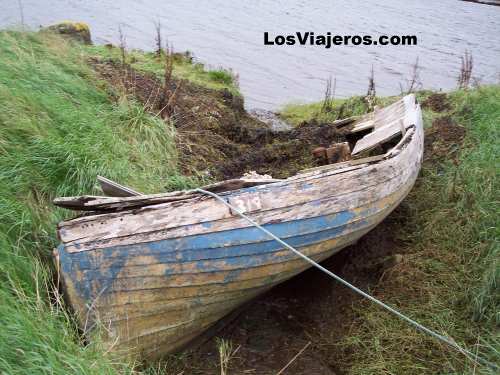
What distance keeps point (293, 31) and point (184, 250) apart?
38.8 feet

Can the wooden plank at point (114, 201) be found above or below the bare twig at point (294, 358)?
above

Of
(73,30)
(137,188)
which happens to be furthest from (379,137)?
(73,30)

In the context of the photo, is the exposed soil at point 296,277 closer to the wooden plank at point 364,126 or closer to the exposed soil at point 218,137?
the exposed soil at point 218,137

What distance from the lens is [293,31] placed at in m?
13.7

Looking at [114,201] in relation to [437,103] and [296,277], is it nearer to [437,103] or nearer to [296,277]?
[296,277]

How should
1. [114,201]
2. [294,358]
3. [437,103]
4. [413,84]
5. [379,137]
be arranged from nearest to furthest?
[114,201] < [294,358] < [379,137] < [437,103] < [413,84]

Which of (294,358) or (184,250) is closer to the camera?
(184,250)

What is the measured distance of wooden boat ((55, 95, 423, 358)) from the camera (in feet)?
9.25

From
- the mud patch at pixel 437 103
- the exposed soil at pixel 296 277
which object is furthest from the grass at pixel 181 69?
the mud patch at pixel 437 103

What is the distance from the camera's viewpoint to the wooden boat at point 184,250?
2.82 metres

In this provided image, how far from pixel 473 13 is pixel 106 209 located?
16588 millimetres

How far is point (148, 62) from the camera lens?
26.3 feet

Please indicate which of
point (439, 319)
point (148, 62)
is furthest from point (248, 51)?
point (439, 319)

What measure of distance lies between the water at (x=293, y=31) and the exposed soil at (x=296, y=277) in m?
3.48
